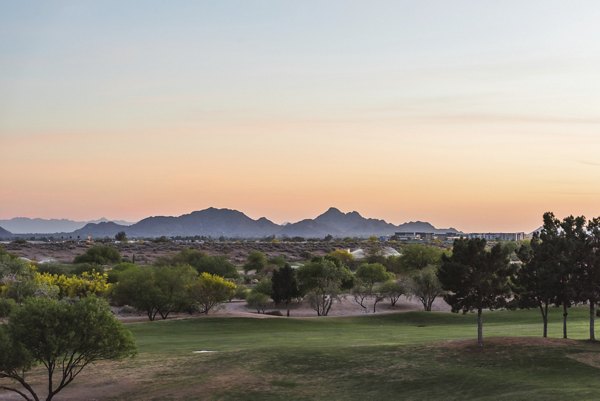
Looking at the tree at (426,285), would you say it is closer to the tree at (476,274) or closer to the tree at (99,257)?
the tree at (476,274)

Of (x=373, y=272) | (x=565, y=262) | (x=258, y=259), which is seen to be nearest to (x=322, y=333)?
(x=565, y=262)

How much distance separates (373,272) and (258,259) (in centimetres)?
4050

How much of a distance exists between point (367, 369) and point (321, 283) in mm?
59281

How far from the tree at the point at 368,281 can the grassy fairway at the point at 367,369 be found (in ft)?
153

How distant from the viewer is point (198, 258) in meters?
138

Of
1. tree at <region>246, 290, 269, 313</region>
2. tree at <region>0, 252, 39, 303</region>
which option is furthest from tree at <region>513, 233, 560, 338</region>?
tree at <region>0, 252, 39, 303</region>

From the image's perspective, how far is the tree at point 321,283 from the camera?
103 m

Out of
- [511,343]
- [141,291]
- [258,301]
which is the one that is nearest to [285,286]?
[258,301]

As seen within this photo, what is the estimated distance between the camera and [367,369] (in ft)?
148

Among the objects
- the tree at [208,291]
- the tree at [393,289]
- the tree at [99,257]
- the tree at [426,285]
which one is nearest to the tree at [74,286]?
the tree at [208,291]

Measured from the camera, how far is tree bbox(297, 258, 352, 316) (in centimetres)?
10288

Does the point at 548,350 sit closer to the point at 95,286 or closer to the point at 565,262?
the point at 565,262

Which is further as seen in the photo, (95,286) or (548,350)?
(95,286)

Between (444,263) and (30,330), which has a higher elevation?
(444,263)
